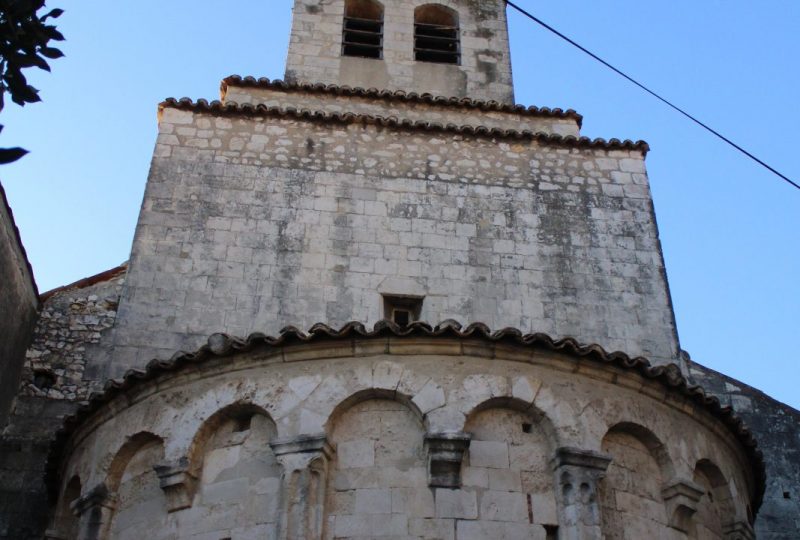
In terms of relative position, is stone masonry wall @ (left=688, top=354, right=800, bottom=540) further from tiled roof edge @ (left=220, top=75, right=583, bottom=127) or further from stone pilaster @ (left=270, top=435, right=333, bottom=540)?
stone pilaster @ (left=270, top=435, right=333, bottom=540)

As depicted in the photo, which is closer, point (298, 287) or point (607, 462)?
point (607, 462)

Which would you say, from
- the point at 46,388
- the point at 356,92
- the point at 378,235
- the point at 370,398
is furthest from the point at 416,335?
the point at 356,92

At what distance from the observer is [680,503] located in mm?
6680

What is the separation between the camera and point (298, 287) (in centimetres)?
1024

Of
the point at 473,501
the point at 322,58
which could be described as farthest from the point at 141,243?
the point at 473,501

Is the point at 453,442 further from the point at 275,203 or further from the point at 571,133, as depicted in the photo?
the point at 571,133

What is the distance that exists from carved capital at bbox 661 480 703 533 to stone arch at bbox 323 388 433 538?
175 cm

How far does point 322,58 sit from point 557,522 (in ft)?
30.1

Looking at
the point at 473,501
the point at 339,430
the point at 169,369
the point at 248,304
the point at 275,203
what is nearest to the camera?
the point at 473,501

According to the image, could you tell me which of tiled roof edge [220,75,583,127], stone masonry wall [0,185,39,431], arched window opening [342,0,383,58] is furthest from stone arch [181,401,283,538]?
arched window opening [342,0,383,58]

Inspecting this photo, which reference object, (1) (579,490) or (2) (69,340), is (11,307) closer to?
(2) (69,340)

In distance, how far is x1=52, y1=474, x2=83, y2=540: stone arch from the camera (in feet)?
24.6

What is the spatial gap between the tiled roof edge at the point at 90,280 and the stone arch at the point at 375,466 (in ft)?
16.1

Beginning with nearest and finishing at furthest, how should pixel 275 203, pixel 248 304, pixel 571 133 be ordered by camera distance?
pixel 248 304 < pixel 275 203 < pixel 571 133
